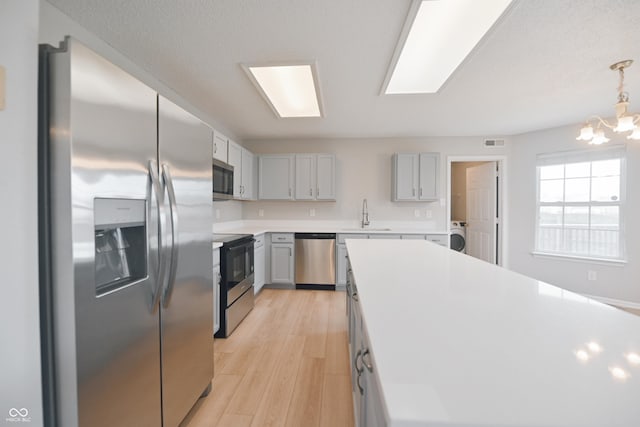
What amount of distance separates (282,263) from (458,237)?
11.6 feet

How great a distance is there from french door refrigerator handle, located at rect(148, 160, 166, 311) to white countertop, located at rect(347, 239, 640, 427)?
866 millimetres

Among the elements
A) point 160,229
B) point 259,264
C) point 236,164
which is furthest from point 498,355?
point 236,164

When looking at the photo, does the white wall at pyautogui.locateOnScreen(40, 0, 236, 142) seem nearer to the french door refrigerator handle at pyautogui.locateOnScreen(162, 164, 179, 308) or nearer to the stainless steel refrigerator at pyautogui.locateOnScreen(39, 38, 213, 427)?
the stainless steel refrigerator at pyautogui.locateOnScreen(39, 38, 213, 427)

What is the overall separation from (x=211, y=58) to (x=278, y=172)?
221 centimetres

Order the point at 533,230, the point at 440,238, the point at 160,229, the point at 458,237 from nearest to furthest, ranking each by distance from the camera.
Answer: the point at 160,229 → the point at 440,238 → the point at 533,230 → the point at 458,237

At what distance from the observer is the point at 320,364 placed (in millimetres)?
2008

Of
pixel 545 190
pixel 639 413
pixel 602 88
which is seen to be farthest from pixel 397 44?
pixel 545 190

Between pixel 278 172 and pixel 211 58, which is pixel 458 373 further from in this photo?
pixel 278 172

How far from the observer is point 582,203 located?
359 cm

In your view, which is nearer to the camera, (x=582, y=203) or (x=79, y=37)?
(x=79, y=37)

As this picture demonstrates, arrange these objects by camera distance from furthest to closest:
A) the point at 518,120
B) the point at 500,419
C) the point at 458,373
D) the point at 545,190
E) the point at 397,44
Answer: the point at 545,190, the point at 518,120, the point at 397,44, the point at 458,373, the point at 500,419

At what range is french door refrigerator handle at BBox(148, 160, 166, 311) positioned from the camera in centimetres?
112

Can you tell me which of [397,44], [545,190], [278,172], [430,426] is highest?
[397,44]

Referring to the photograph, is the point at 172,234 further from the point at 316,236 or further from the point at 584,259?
the point at 584,259
